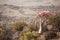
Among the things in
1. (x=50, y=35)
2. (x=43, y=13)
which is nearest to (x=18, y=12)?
(x=43, y=13)

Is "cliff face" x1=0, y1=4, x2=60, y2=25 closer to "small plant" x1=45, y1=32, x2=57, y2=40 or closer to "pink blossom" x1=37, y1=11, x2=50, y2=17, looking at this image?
"pink blossom" x1=37, y1=11, x2=50, y2=17

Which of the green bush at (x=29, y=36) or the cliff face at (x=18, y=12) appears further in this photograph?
the cliff face at (x=18, y=12)

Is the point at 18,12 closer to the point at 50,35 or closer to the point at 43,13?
the point at 43,13

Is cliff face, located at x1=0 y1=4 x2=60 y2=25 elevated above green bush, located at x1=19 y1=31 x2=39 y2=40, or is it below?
above

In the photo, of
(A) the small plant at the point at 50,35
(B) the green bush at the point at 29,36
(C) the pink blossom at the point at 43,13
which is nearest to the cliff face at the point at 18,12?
(C) the pink blossom at the point at 43,13

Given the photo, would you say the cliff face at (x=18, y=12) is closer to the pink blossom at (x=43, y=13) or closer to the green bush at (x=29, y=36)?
the pink blossom at (x=43, y=13)

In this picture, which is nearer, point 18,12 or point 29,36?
point 29,36

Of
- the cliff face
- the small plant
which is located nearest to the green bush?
the small plant

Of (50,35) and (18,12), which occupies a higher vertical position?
(18,12)

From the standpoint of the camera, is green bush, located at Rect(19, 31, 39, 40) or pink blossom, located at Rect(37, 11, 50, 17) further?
pink blossom, located at Rect(37, 11, 50, 17)

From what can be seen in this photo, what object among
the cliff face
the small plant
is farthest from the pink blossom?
the small plant

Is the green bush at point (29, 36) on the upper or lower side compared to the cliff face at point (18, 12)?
lower

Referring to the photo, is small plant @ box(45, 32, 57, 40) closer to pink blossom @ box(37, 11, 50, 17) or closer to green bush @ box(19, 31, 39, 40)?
green bush @ box(19, 31, 39, 40)
